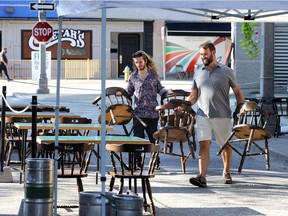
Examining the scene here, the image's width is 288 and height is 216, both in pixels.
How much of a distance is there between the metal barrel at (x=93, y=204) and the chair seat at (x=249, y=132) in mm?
6035

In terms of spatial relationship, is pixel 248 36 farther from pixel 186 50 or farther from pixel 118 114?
pixel 118 114

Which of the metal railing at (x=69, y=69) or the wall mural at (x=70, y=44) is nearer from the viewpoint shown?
the metal railing at (x=69, y=69)

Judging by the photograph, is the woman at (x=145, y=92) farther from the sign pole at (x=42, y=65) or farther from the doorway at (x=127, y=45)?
the doorway at (x=127, y=45)

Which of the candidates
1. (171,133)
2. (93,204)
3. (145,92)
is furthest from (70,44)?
(93,204)

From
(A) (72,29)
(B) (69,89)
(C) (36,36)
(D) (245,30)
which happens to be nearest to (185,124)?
(D) (245,30)

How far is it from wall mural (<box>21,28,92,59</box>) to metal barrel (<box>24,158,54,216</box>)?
150 feet

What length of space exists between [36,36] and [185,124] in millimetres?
20664

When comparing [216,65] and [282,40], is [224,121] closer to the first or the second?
[216,65]

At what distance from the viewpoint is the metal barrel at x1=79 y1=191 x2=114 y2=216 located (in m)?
8.24

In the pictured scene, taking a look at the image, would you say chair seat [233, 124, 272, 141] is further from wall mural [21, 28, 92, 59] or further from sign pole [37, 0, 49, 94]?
wall mural [21, 28, 92, 59]

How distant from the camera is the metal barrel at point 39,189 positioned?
8.55 m

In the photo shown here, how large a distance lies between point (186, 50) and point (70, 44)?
7.58 m

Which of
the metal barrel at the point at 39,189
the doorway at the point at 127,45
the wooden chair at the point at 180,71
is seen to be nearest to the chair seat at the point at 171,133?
the metal barrel at the point at 39,189

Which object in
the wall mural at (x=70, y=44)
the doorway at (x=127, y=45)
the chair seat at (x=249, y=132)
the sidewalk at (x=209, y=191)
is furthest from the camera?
the doorway at (x=127, y=45)
